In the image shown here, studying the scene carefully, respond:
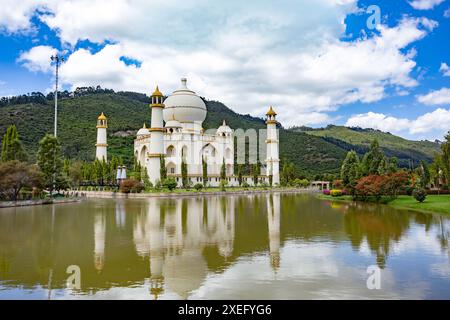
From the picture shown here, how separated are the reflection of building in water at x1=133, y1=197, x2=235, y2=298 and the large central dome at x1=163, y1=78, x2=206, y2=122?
2949cm

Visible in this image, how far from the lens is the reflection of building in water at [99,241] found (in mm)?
7883

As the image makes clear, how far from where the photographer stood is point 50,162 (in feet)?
85.1

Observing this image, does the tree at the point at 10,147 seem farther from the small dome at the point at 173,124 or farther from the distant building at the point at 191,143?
the small dome at the point at 173,124

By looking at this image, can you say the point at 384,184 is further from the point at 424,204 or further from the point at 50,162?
the point at 50,162

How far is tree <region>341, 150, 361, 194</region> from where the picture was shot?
87.6ft

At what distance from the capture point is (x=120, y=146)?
6244cm

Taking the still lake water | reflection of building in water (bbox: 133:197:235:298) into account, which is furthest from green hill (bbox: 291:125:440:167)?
the still lake water

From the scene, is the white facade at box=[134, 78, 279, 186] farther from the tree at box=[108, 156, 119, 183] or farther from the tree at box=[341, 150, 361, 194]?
the tree at box=[341, 150, 361, 194]

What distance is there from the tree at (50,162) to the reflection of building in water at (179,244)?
1252 centimetres

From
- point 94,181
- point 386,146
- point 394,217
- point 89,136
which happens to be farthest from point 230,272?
point 386,146

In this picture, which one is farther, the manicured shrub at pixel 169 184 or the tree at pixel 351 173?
the manicured shrub at pixel 169 184

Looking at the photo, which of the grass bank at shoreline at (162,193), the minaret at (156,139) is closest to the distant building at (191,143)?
the minaret at (156,139)

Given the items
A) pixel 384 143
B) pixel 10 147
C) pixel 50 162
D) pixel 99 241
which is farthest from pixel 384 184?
pixel 384 143

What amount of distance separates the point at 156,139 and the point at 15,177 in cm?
1790
